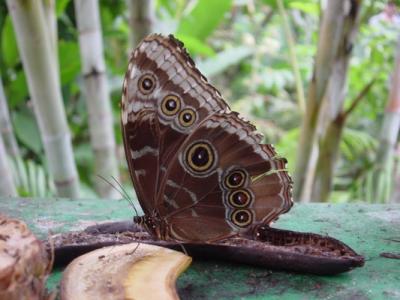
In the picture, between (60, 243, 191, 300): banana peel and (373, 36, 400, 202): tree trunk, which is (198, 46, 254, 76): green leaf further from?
(60, 243, 191, 300): banana peel

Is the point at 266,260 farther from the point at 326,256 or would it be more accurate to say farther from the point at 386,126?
the point at 386,126

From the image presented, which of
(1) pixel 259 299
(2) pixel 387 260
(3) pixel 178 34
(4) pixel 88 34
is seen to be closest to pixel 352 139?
(3) pixel 178 34

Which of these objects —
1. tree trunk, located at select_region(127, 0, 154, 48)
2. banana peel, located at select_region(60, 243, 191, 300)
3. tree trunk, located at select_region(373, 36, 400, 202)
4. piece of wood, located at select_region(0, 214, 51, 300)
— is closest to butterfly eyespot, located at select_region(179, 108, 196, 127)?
banana peel, located at select_region(60, 243, 191, 300)

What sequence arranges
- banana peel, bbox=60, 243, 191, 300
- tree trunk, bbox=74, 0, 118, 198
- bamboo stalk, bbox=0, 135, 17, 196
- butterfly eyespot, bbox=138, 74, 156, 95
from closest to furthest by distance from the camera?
banana peel, bbox=60, 243, 191, 300
butterfly eyespot, bbox=138, 74, 156, 95
bamboo stalk, bbox=0, 135, 17, 196
tree trunk, bbox=74, 0, 118, 198

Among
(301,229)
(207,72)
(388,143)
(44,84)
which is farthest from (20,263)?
(207,72)

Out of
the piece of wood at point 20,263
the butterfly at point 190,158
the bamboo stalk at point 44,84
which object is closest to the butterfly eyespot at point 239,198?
the butterfly at point 190,158
